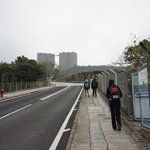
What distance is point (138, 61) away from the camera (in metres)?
13.8

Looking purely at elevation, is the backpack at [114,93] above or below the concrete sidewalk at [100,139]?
above

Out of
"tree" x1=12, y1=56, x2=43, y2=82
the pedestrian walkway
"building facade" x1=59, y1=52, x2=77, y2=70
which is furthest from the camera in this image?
"building facade" x1=59, y1=52, x2=77, y2=70

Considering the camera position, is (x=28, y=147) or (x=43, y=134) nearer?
(x=28, y=147)

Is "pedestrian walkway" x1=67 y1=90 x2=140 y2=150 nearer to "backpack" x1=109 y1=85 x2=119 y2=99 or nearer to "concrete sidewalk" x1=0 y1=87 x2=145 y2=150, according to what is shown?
"concrete sidewalk" x1=0 y1=87 x2=145 y2=150

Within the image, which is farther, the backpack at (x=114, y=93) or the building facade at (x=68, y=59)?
the building facade at (x=68, y=59)

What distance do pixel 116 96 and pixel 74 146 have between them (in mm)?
2342

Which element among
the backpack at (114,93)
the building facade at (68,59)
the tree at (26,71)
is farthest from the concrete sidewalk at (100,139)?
the building facade at (68,59)

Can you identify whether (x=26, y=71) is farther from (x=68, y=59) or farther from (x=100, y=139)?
(x=68, y=59)

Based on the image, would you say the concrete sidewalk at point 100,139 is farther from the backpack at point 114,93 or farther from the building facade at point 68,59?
the building facade at point 68,59

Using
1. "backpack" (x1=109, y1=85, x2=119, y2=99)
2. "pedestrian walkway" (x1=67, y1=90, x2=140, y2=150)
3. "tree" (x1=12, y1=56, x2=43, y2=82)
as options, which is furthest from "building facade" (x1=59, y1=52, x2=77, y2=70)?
"backpack" (x1=109, y1=85, x2=119, y2=99)

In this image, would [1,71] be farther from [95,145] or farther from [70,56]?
[70,56]

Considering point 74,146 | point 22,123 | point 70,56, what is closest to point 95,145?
point 74,146

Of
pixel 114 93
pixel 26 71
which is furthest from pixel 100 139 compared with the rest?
pixel 26 71

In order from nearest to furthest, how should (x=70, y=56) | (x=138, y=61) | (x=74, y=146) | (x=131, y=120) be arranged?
(x=74, y=146) < (x=131, y=120) < (x=138, y=61) < (x=70, y=56)
